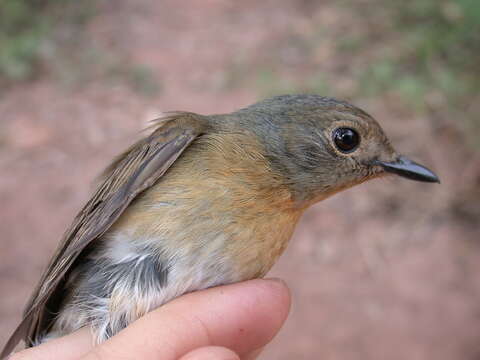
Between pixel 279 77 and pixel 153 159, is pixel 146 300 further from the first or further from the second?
pixel 279 77

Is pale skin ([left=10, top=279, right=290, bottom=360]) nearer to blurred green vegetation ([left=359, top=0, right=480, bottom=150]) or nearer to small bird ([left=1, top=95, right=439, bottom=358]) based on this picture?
small bird ([left=1, top=95, right=439, bottom=358])

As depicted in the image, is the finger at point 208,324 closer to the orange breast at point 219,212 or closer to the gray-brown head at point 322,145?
the orange breast at point 219,212

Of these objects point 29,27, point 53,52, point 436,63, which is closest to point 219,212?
point 436,63

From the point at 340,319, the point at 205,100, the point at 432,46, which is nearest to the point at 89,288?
the point at 340,319

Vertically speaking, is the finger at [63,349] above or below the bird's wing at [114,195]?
below

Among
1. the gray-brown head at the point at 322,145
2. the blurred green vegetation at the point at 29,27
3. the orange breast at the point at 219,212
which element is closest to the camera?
the orange breast at the point at 219,212

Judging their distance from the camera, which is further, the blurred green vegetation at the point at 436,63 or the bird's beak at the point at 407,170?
the blurred green vegetation at the point at 436,63

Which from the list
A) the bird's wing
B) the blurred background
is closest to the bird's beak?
the bird's wing

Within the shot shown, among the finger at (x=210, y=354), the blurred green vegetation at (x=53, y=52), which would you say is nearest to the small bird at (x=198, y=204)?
the finger at (x=210, y=354)
